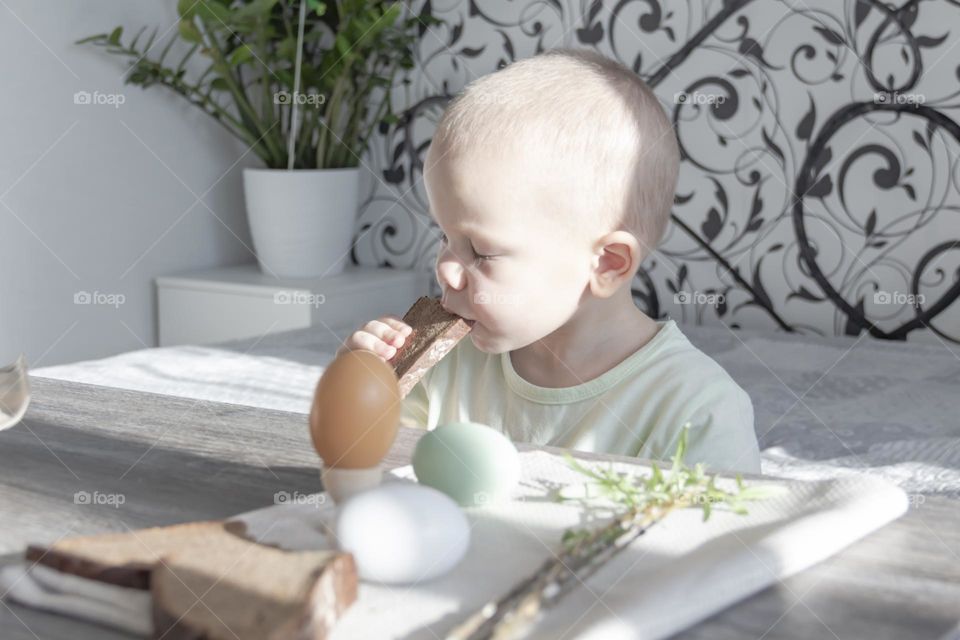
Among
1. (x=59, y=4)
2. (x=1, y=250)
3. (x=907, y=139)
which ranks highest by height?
(x=59, y=4)

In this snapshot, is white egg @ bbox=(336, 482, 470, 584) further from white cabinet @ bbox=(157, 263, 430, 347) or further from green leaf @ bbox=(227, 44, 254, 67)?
green leaf @ bbox=(227, 44, 254, 67)

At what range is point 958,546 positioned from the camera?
0.62m

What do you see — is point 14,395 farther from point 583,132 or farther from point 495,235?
point 583,132

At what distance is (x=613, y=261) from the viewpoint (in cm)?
112

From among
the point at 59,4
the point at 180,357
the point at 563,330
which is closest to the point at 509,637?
the point at 563,330

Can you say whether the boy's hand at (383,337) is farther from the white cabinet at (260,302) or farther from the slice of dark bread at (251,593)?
the white cabinet at (260,302)

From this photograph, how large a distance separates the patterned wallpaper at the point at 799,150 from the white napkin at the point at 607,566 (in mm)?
1965

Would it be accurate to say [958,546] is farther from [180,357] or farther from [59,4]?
[59,4]

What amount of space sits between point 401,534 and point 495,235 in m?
0.52

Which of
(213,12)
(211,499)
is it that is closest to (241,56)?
(213,12)

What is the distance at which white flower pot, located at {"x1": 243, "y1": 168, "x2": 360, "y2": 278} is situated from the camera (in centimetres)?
295

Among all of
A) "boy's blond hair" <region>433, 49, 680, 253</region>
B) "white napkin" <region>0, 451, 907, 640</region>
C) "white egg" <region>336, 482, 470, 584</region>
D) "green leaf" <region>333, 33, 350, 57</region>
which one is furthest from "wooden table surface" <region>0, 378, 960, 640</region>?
"green leaf" <region>333, 33, 350, 57</region>

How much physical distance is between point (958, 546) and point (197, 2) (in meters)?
2.57

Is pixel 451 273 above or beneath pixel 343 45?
above
